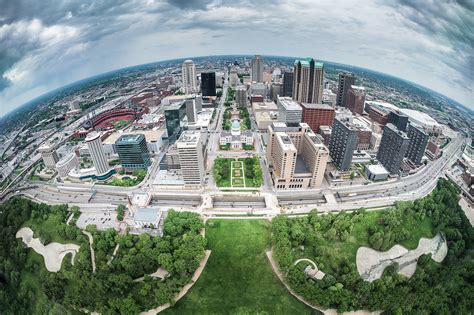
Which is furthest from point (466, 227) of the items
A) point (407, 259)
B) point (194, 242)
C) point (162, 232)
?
point (162, 232)

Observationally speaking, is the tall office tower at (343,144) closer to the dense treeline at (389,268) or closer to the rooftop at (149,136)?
the dense treeline at (389,268)

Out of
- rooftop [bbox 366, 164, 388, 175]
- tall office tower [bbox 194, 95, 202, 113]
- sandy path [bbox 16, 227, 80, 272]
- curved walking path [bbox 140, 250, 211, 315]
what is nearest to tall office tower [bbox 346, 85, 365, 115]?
rooftop [bbox 366, 164, 388, 175]

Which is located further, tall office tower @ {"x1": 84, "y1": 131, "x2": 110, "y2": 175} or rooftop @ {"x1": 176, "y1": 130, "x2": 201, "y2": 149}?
tall office tower @ {"x1": 84, "y1": 131, "x2": 110, "y2": 175}

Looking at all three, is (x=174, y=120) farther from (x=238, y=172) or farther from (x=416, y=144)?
(x=416, y=144)

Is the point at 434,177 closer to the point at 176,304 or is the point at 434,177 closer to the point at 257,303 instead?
the point at 257,303

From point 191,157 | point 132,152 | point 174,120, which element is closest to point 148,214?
point 191,157

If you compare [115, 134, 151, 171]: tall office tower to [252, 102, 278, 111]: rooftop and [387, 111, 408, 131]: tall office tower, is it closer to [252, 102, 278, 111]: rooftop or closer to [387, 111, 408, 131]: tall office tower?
[252, 102, 278, 111]: rooftop

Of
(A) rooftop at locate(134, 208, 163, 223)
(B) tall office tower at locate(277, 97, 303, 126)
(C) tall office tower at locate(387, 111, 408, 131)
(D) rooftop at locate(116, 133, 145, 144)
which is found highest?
(B) tall office tower at locate(277, 97, 303, 126)
